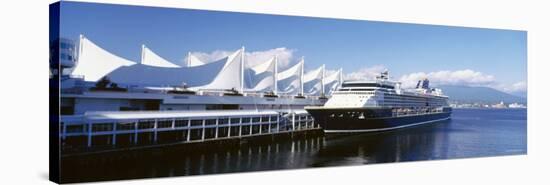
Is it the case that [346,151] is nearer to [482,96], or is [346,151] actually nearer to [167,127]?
[167,127]

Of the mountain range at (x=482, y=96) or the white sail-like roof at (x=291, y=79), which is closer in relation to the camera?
the white sail-like roof at (x=291, y=79)

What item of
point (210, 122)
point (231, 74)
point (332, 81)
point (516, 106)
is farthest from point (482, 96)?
point (210, 122)

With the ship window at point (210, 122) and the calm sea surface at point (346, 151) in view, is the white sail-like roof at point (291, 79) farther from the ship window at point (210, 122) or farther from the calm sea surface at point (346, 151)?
the ship window at point (210, 122)

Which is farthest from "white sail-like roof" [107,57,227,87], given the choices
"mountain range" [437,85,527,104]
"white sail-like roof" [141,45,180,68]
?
"mountain range" [437,85,527,104]

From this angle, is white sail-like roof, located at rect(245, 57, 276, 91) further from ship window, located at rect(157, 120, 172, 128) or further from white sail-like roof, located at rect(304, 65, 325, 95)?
ship window, located at rect(157, 120, 172, 128)

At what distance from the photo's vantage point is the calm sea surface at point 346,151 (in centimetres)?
1053

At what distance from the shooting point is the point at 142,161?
35.0 feet

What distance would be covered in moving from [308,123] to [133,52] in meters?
3.64

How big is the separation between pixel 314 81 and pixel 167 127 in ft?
9.47

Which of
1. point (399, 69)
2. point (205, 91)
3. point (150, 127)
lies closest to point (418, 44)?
point (399, 69)

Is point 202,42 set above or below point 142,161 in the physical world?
above

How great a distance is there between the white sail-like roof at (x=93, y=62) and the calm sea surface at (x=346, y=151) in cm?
115

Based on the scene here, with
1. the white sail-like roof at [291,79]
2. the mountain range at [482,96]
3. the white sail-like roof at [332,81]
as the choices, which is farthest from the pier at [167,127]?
the mountain range at [482,96]

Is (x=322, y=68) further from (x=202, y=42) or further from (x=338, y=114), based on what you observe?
(x=202, y=42)
